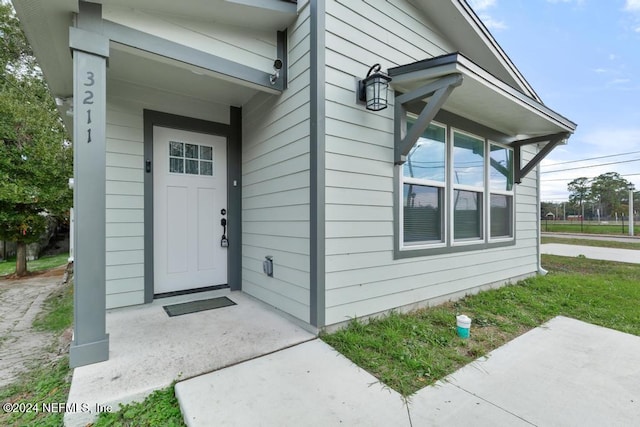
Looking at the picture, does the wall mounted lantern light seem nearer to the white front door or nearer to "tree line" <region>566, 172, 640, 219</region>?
the white front door

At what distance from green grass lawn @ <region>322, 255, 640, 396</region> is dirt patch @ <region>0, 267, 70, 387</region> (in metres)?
2.33

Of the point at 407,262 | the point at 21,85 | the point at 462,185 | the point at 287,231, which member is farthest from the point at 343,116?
the point at 21,85

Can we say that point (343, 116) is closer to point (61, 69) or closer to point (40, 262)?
point (61, 69)

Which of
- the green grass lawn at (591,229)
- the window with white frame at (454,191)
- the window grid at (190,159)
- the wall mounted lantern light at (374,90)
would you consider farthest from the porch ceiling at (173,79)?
the green grass lawn at (591,229)

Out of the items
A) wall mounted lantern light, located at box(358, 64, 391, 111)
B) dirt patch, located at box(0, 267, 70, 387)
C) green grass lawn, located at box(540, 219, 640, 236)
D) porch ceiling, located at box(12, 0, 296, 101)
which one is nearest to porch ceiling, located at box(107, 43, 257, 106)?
porch ceiling, located at box(12, 0, 296, 101)

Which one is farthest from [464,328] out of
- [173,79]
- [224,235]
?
[173,79]

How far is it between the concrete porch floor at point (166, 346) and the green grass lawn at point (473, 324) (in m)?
0.56

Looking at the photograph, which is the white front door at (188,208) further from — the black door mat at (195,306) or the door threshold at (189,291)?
the black door mat at (195,306)

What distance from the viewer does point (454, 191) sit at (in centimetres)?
369

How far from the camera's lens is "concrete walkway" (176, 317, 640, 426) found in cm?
152

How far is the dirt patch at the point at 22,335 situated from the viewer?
7.37ft

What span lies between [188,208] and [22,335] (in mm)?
1986

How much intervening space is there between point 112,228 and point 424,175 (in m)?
3.48

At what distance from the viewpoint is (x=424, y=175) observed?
3.35 metres
